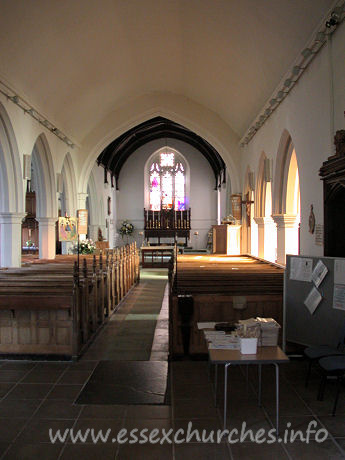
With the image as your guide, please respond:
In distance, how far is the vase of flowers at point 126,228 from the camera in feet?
73.2

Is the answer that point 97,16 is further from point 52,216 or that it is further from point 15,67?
point 52,216

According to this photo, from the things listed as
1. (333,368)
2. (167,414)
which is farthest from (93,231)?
(333,368)

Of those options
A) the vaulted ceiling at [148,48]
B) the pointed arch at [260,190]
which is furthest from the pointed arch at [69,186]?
the pointed arch at [260,190]

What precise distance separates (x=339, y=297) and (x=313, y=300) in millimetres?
399

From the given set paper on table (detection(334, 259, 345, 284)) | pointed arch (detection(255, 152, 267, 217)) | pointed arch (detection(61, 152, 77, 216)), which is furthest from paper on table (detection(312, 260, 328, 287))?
pointed arch (detection(61, 152, 77, 216))

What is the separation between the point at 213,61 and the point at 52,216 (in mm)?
6002

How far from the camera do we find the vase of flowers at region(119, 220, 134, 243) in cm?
2230

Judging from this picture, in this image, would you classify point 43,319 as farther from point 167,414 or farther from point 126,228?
point 126,228

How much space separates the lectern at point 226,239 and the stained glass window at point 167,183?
10236mm

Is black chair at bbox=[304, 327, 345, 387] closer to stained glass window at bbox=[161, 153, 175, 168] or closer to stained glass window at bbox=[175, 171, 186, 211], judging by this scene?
stained glass window at bbox=[175, 171, 186, 211]

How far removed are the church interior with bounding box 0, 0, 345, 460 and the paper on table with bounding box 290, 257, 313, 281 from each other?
0.07ft

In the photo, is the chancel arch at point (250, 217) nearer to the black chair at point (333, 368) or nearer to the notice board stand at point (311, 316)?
the notice board stand at point (311, 316)

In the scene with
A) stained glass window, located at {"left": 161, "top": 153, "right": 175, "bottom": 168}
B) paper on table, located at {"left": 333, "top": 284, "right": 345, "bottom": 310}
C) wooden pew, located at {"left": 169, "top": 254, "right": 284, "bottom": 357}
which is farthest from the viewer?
stained glass window, located at {"left": 161, "top": 153, "right": 175, "bottom": 168}

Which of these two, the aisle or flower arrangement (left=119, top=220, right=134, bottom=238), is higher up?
flower arrangement (left=119, top=220, right=134, bottom=238)
